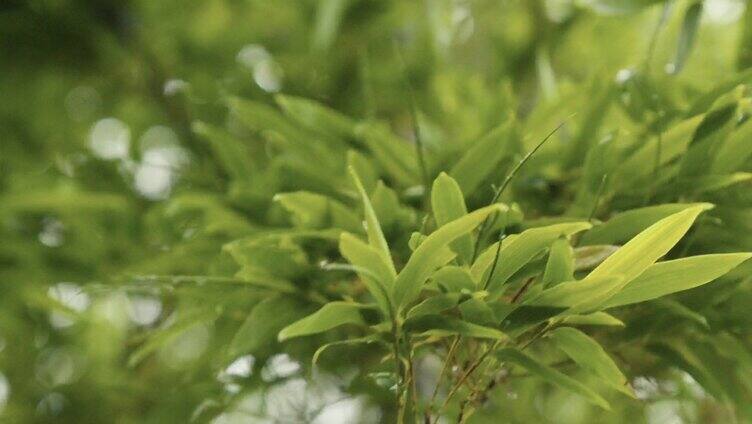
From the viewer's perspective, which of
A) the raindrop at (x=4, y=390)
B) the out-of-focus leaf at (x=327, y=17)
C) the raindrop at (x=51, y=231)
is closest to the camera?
the out-of-focus leaf at (x=327, y=17)

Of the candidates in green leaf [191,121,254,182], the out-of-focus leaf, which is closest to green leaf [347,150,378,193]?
green leaf [191,121,254,182]

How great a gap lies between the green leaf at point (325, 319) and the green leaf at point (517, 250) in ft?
0.19

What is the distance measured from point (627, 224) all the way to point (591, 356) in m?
0.08

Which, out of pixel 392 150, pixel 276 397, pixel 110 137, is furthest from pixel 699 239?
pixel 110 137

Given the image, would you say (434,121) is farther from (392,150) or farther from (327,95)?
(392,150)

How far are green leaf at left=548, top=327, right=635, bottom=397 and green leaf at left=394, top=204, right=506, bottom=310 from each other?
0.07 m

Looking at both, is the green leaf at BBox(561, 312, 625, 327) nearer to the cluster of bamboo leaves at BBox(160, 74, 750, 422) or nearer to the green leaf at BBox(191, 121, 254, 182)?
the cluster of bamboo leaves at BBox(160, 74, 750, 422)

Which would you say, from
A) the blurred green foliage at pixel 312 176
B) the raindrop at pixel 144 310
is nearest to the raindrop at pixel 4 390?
the blurred green foliage at pixel 312 176

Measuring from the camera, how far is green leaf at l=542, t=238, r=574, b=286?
0.39 metres

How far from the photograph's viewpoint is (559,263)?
1.28 feet

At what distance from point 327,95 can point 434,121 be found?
0.13m

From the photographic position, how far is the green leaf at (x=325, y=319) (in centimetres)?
39

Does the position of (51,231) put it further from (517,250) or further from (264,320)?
(517,250)

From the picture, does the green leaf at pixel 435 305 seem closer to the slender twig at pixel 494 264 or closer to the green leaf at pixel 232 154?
the slender twig at pixel 494 264
